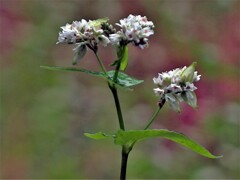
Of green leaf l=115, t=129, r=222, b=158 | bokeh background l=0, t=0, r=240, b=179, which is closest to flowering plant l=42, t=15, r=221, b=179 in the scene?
green leaf l=115, t=129, r=222, b=158

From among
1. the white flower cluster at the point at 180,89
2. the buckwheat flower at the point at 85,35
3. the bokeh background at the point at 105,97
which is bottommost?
the bokeh background at the point at 105,97

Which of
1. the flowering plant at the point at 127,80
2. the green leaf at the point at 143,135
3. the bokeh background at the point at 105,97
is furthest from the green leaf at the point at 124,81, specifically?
the bokeh background at the point at 105,97

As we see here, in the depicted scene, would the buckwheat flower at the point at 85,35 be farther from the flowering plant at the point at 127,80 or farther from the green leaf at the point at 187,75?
the green leaf at the point at 187,75

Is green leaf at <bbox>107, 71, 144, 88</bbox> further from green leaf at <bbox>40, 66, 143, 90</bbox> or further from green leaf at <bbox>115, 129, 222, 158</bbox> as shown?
green leaf at <bbox>115, 129, 222, 158</bbox>

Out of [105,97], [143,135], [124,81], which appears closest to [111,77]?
[124,81]

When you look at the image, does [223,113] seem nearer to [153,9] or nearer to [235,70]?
[235,70]

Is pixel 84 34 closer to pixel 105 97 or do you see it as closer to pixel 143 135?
pixel 143 135
